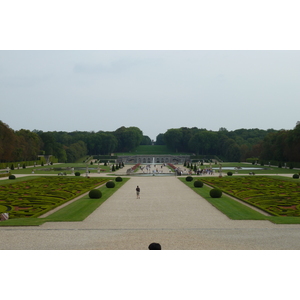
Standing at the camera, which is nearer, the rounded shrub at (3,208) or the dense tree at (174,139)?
the rounded shrub at (3,208)

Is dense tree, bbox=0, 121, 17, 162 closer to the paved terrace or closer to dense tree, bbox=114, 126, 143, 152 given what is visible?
the paved terrace

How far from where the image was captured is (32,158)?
264 ft

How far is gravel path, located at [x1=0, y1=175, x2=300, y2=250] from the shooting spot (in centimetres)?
1146

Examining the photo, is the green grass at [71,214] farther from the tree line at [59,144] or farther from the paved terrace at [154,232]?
the tree line at [59,144]

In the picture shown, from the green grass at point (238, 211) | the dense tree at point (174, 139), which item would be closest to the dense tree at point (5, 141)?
the green grass at point (238, 211)

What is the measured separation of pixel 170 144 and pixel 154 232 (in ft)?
390

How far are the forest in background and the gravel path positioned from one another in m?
44.0

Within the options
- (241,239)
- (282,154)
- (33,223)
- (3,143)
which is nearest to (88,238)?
(33,223)

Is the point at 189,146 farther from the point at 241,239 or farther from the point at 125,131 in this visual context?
the point at 241,239

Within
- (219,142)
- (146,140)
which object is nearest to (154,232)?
(219,142)

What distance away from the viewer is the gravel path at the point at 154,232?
11.5 meters

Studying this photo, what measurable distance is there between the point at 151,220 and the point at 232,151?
81.9 metres

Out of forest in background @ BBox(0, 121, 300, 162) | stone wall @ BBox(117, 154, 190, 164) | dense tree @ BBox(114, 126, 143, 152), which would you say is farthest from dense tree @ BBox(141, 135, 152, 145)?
stone wall @ BBox(117, 154, 190, 164)

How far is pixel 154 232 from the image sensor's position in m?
13.3
